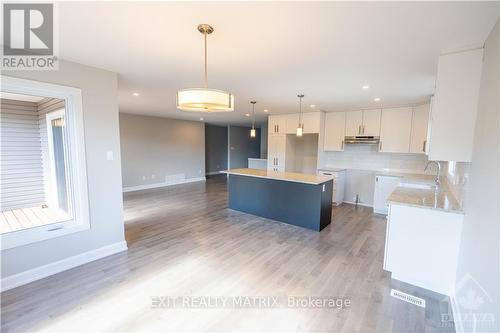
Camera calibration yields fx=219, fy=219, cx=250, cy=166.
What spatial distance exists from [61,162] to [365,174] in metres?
6.07

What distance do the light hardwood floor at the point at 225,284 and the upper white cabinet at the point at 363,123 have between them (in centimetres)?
235

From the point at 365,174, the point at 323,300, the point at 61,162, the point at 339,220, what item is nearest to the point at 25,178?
the point at 61,162

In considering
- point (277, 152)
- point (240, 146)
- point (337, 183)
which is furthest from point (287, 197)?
point (240, 146)

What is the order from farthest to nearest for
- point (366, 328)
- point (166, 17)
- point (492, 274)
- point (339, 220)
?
point (339, 220), point (366, 328), point (166, 17), point (492, 274)

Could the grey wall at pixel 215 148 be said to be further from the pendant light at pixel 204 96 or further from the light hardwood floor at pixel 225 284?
the pendant light at pixel 204 96

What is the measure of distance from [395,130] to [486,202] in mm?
4004

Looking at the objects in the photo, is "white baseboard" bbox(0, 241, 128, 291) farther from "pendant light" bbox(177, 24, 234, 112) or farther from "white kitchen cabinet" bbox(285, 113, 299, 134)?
"white kitchen cabinet" bbox(285, 113, 299, 134)

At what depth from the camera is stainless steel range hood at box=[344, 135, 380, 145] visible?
5.18 meters

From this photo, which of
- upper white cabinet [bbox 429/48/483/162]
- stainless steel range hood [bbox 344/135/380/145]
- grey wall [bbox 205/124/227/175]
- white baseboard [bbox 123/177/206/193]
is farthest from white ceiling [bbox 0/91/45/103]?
grey wall [bbox 205/124/227/175]

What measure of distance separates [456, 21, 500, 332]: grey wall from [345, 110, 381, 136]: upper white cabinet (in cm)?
341

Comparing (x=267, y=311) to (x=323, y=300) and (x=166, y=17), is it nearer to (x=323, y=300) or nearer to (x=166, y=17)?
(x=323, y=300)

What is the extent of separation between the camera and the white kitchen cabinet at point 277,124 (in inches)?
252

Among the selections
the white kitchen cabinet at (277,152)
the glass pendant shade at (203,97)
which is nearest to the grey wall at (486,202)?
the glass pendant shade at (203,97)

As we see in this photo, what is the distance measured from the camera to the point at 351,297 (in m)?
2.20
